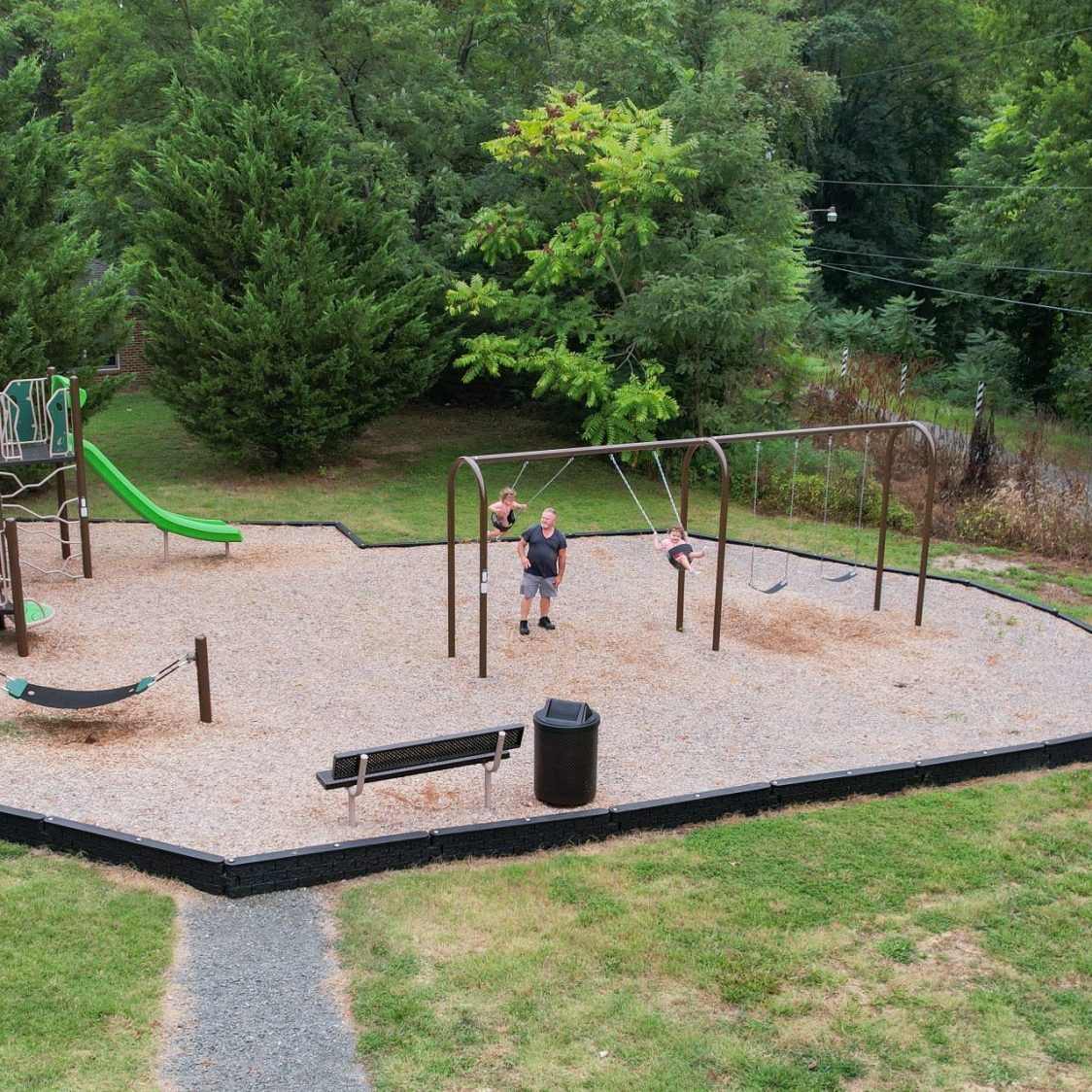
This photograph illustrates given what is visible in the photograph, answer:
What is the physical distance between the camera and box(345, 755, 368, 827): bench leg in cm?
827

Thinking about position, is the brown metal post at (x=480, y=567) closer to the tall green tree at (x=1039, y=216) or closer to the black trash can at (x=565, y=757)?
the black trash can at (x=565, y=757)

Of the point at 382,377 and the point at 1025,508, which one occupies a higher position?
the point at 382,377

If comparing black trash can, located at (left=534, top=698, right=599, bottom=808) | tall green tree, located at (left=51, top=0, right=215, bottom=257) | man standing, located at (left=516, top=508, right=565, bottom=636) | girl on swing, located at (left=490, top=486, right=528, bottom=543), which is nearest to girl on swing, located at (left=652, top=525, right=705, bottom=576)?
man standing, located at (left=516, top=508, right=565, bottom=636)

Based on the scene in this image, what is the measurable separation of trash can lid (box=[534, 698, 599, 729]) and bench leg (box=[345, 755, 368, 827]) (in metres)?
1.29

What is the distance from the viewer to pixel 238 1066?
5.97 metres

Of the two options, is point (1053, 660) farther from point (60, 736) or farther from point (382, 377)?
point (382, 377)

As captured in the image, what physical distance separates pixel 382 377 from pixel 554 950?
1500 cm

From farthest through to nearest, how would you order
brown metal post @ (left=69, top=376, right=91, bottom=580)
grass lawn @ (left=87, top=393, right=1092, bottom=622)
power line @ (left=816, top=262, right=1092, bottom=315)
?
power line @ (left=816, top=262, right=1092, bottom=315) < grass lawn @ (left=87, top=393, right=1092, bottom=622) < brown metal post @ (left=69, top=376, right=91, bottom=580)

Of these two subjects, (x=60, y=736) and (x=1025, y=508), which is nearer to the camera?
(x=60, y=736)

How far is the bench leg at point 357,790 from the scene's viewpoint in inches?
326

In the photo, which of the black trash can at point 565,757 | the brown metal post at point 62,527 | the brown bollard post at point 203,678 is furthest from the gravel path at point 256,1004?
the brown metal post at point 62,527

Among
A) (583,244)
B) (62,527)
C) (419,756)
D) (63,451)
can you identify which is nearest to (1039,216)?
(583,244)

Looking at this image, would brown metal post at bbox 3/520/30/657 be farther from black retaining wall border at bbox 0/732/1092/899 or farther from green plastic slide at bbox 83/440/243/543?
black retaining wall border at bbox 0/732/1092/899

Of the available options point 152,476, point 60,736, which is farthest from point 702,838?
point 152,476
